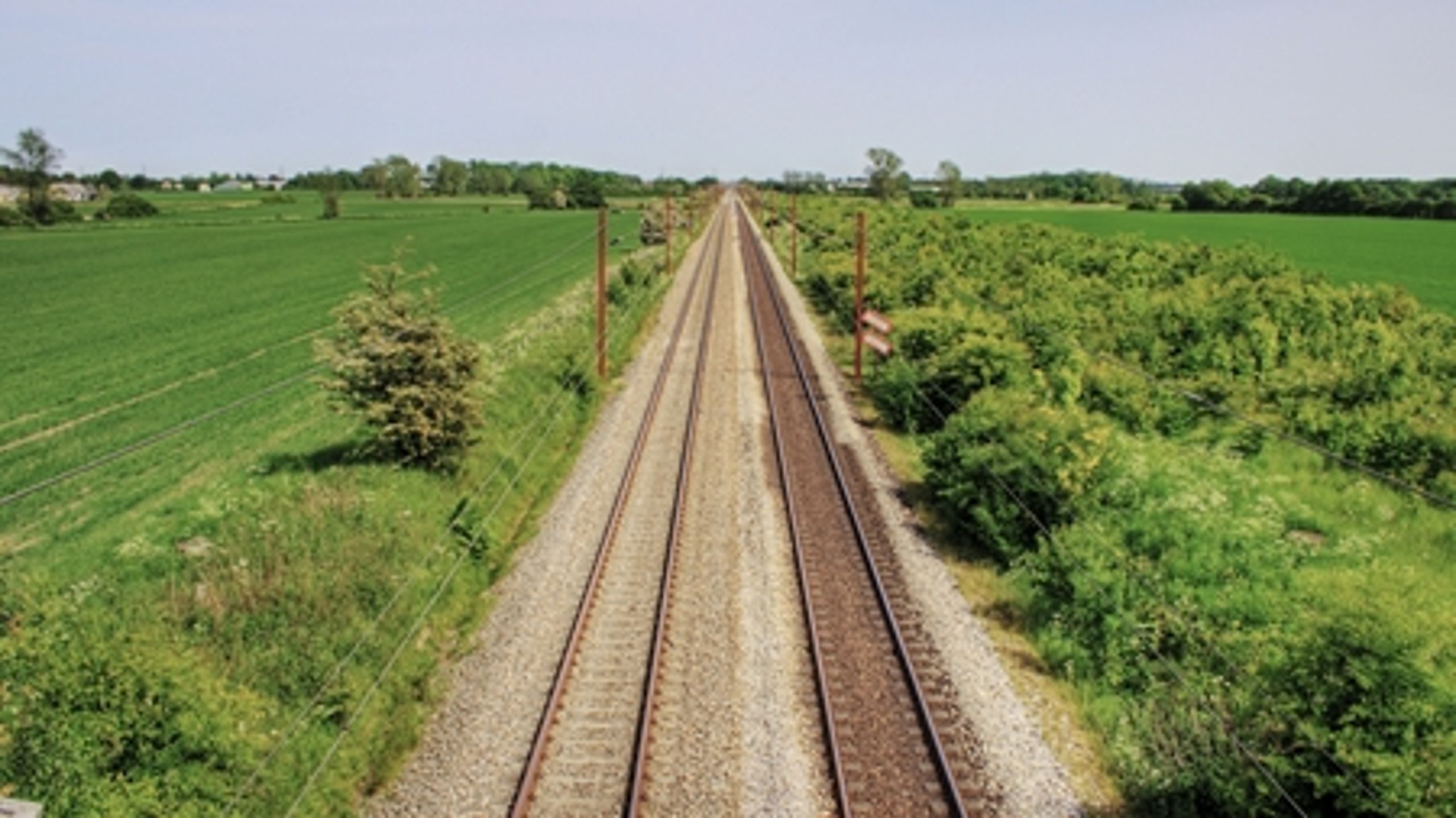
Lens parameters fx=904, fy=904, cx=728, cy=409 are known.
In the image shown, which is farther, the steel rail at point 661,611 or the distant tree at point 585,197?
the distant tree at point 585,197

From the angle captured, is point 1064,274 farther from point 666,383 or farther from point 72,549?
point 72,549

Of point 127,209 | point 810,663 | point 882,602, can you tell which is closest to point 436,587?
point 810,663

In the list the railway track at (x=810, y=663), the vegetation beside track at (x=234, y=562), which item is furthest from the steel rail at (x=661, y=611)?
the vegetation beside track at (x=234, y=562)

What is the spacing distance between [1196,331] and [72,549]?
28.2 m

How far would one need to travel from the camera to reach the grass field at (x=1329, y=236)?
50969 millimetres

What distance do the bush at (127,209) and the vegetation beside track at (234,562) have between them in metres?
81.0

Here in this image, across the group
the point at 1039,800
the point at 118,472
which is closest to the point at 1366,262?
the point at 1039,800

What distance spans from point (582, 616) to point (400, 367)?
651 centimetres

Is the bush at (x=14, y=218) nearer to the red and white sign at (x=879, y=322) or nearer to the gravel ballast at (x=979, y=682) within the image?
the red and white sign at (x=879, y=322)

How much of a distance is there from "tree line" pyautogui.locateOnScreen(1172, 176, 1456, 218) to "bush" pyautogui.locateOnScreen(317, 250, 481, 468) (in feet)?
391

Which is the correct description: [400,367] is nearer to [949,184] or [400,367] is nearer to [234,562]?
[234,562]

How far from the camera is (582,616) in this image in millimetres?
13367

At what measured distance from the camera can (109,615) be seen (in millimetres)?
10117

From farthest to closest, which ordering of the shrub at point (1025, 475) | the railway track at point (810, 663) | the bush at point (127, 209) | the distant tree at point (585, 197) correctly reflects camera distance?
1. the distant tree at point (585, 197)
2. the bush at point (127, 209)
3. the shrub at point (1025, 475)
4. the railway track at point (810, 663)
